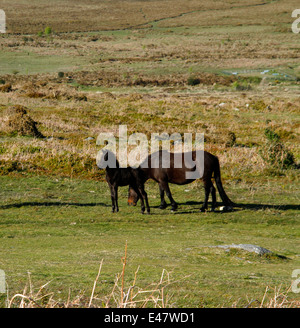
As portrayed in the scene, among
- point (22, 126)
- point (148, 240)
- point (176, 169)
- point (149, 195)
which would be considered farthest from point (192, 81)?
point (148, 240)

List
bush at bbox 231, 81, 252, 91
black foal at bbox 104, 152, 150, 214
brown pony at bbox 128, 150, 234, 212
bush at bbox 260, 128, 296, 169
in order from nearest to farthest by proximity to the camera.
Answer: black foal at bbox 104, 152, 150, 214, brown pony at bbox 128, 150, 234, 212, bush at bbox 260, 128, 296, 169, bush at bbox 231, 81, 252, 91

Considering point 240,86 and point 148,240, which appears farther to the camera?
→ point 240,86

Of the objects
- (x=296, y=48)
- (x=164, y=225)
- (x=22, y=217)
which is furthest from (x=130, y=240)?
(x=296, y=48)

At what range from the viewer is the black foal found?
15.5 meters

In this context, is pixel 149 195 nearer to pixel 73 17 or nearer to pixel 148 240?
pixel 148 240

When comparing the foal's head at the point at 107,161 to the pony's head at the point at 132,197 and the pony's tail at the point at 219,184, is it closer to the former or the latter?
the pony's head at the point at 132,197

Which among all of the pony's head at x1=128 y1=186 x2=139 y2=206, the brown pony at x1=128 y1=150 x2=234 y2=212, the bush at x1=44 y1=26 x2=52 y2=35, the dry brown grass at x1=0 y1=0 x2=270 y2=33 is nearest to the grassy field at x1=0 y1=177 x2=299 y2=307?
the pony's head at x1=128 y1=186 x2=139 y2=206

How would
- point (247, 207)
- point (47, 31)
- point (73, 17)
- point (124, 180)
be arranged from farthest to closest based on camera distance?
1. point (73, 17)
2. point (47, 31)
3. point (247, 207)
4. point (124, 180)

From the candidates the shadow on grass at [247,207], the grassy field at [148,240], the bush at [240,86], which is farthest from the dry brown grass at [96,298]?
the bush at [240,86]

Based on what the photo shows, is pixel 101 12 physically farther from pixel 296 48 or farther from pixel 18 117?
pixel 18 117

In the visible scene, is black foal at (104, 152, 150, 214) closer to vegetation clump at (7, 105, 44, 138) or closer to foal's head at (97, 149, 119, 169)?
foal's head at (97, 149, 119, 169)

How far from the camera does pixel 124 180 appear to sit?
624 inches

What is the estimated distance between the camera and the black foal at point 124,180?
15508 mm

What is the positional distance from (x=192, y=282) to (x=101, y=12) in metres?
194
